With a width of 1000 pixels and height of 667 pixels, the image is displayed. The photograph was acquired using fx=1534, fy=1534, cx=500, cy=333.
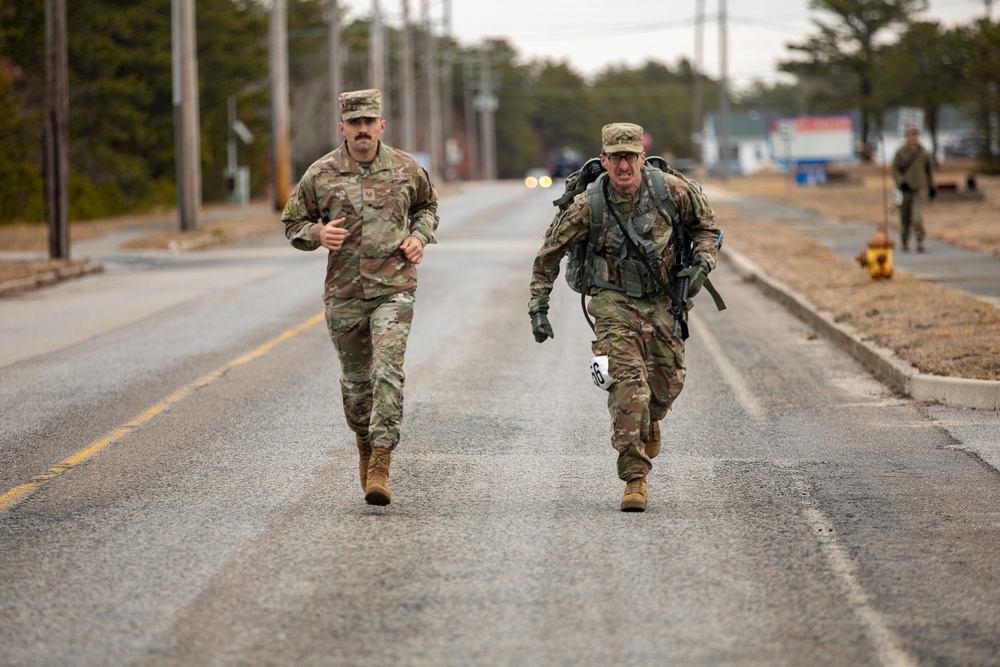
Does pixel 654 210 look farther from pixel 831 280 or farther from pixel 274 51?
pixel 274 51

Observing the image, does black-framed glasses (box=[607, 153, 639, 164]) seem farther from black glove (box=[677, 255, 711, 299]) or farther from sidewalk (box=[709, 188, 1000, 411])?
sidewalk (box=[709, 188, 1000, 411])

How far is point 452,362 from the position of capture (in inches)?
504

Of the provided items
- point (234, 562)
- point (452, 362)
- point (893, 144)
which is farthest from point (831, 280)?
point (893, 144)

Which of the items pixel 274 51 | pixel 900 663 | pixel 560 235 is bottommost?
pixel 900 663

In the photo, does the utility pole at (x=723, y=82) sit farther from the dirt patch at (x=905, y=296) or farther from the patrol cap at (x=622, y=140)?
the patrol cap at (x=622, y=140)

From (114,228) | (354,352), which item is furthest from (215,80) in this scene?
(354,352)

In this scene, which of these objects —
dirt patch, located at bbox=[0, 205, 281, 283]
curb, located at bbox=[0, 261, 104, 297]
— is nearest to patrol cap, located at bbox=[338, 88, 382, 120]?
curb, located at bbox=[0, 261, 104, 297]

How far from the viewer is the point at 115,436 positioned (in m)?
9.47

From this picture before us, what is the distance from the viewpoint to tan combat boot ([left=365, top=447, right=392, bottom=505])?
7.21 m

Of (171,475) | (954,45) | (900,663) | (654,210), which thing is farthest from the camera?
(954,45)

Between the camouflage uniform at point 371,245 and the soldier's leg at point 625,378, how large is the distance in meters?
0.94

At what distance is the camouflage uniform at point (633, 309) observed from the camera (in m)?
7.23

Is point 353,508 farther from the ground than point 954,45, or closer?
closer

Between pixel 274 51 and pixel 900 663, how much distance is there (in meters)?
36.0
